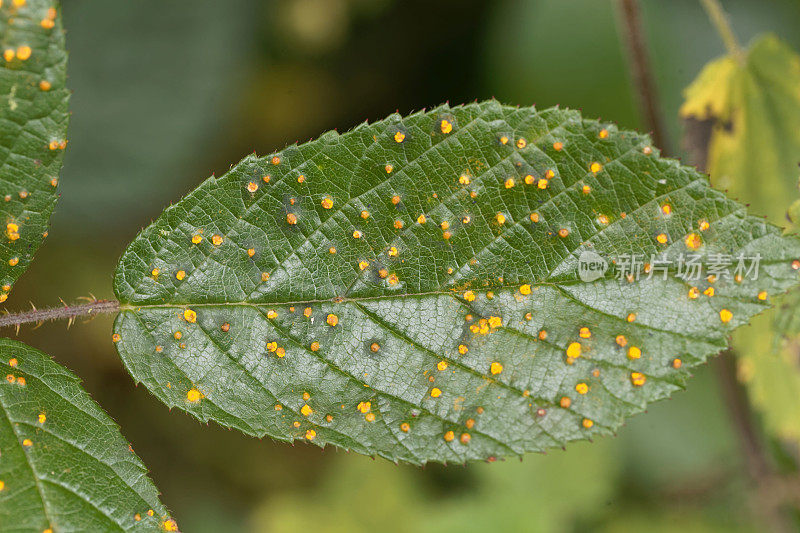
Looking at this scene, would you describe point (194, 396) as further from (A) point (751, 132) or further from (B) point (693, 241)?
(A) point (751, 132)

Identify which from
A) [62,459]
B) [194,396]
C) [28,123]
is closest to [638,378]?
[194,396]

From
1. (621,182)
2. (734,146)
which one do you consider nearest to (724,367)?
(734,146)

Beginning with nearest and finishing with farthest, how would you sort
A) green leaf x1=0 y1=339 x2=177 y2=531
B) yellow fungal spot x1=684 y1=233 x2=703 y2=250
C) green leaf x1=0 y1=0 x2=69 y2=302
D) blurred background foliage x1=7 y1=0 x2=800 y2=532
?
1. green leaf x1=0 y1=0 x2=69 y2=302
2. green leaf x1=0 y1=339 x2=177 y2=531
3. yellow fungal spot x1=684 y1=233 x2=703 y2=250
4. blurred background foliage x1=7 y1=0 x2=800 y2=532

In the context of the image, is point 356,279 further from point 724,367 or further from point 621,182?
point 724,367

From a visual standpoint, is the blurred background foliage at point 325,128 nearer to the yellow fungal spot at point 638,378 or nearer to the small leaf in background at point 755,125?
the small leaf in background at point 755,125

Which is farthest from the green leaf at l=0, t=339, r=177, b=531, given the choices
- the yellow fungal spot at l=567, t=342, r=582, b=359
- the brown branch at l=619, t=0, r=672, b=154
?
the brown branch at l=619, t=0, r=672, b=154

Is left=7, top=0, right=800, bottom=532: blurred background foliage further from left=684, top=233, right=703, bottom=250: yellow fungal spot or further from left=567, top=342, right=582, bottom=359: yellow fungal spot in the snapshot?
left=684, top=233, right=703, bottom=250: yellow fungal spot
